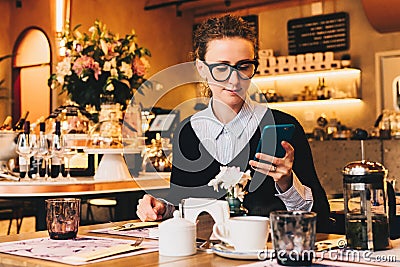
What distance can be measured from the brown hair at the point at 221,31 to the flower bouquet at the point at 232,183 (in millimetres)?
554

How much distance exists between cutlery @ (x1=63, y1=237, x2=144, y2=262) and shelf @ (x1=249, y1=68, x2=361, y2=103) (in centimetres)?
563

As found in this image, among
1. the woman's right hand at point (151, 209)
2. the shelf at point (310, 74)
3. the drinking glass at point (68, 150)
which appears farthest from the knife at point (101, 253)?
the shelf at point (310, 74)

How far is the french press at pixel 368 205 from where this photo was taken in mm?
1380

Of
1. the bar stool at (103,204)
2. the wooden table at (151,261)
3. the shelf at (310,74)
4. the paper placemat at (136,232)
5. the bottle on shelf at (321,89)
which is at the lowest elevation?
the bar stool at (103,204)

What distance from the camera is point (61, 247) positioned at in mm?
1495

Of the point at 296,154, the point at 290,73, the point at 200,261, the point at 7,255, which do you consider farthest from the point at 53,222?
the point at 290,73

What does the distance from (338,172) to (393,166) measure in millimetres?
708

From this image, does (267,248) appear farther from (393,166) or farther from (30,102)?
(30,102)

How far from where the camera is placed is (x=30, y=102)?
8.06m

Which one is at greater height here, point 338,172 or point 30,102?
point 30,102

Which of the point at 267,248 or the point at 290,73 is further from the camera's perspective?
the point at 290,73

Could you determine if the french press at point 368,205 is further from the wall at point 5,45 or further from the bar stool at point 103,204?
the wall at point 5,45

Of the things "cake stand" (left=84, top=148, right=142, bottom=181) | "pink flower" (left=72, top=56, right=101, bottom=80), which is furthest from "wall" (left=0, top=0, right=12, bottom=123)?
"cake stand" (left=84, top=148, right=142, bottom=181)

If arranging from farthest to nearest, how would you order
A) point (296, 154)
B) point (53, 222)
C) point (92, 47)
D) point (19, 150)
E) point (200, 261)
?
point (92, 47), point (19, 150), point (296, 154), point (53, 222), point (200, 261)
